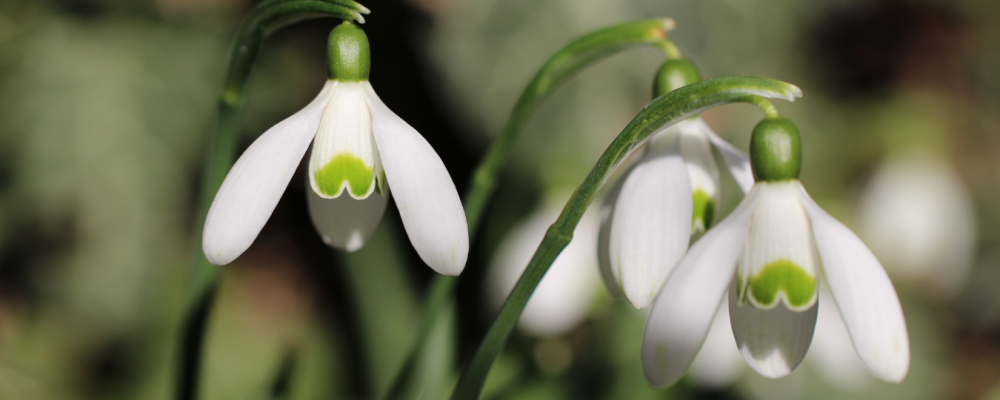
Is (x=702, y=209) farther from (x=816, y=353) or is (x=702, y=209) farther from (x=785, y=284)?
(x=816, y=353)

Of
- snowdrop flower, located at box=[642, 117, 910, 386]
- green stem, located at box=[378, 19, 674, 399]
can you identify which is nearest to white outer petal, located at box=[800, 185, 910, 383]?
snowdrop flower, located at box=[642, 117, 910, 386]

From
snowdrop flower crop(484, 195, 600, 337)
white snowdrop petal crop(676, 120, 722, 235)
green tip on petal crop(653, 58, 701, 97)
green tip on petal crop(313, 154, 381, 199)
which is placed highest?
snowdrop flower crop(484, 195, 600, 337)

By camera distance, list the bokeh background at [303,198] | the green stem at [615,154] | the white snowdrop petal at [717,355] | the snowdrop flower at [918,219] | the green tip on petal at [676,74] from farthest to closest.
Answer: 1. the snowdrop flower at [918,219]
2. the bokeh background at [303,198]
3. the white snowdrop petal at [717,355]
4. the green tip on petal at [676,74]
5. the green stem at [615,154]

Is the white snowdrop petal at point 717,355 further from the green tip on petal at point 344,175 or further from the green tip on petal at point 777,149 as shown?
the green tip on petal at point 344,175

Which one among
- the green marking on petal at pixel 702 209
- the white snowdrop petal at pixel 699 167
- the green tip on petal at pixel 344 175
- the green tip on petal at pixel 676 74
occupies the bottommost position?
the green tip on petal at pixel 344 175

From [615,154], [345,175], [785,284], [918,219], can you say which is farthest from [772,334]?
[918,219]

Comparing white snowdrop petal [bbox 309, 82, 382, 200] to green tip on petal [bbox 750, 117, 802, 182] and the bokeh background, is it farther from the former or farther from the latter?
the bokeh background

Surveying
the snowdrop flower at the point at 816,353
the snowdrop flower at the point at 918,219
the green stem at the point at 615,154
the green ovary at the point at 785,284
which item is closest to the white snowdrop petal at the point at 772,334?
the green ovary at the point at 785,284
